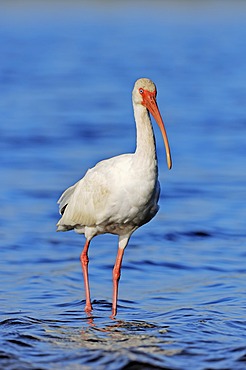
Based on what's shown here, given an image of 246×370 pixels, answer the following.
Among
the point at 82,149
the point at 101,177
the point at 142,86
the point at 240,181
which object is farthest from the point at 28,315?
the point at 82,149

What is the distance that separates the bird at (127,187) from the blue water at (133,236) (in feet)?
2.88

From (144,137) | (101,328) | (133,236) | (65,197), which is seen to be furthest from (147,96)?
(133,236)

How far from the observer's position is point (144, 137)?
9.90 metres

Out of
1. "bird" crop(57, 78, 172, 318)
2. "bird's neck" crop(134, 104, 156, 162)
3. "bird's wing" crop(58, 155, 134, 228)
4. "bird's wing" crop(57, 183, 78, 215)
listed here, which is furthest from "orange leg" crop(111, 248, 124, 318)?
"bird's neck" crop(134, 104, 156, 162)

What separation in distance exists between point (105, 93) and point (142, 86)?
22.2 metres

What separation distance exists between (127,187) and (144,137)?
1.62 ft

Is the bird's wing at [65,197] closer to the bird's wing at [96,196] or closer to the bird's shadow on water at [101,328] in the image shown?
the bird's wing at [96,196]

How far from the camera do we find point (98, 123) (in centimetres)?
2603

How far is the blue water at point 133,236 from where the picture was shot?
941 cm

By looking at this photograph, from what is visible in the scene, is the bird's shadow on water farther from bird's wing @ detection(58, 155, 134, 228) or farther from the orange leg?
bird's wing @ detection(58, 155, 134, 228)

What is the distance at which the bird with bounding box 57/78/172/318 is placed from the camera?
9789mm

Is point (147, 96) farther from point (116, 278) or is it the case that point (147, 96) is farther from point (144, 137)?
point (116, 278)

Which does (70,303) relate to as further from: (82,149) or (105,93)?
(105,93)

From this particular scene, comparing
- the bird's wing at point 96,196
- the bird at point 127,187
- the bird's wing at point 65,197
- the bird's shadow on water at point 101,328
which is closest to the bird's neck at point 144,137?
the bird at point 127,187
